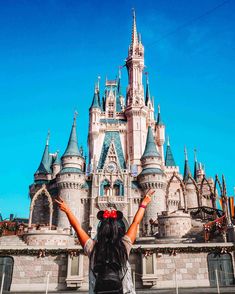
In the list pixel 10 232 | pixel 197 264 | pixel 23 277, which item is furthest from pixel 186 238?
pixel 10 232

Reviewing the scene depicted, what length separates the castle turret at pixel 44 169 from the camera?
4775 cm

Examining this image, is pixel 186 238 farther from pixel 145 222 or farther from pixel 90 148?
pixel 90 148

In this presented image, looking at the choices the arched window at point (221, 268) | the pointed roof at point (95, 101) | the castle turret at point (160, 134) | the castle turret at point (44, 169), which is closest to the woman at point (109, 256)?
the arched window at point (221, 268)

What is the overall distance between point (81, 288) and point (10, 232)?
19684 millimetres

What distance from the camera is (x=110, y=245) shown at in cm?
359

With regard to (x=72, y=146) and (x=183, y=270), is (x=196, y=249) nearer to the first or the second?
(x=183, y=270)

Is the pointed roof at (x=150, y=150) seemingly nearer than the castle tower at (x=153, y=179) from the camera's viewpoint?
No

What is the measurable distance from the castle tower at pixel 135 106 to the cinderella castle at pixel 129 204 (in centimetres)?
18

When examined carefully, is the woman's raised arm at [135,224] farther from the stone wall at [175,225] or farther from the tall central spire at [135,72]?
the tall central spire at [135,72]

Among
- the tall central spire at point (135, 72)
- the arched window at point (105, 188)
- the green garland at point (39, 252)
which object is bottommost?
the green garland at point (39, 252)

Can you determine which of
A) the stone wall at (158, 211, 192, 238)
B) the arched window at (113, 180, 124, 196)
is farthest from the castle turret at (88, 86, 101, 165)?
the stone wall at (158, 211, 192, 238)

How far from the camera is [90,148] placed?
50.7 metres

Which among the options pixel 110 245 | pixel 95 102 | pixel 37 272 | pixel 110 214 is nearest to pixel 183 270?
pixel 37 272

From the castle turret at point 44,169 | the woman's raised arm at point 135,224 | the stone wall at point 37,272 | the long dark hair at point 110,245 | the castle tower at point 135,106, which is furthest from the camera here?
the castle tower at point 135,106
